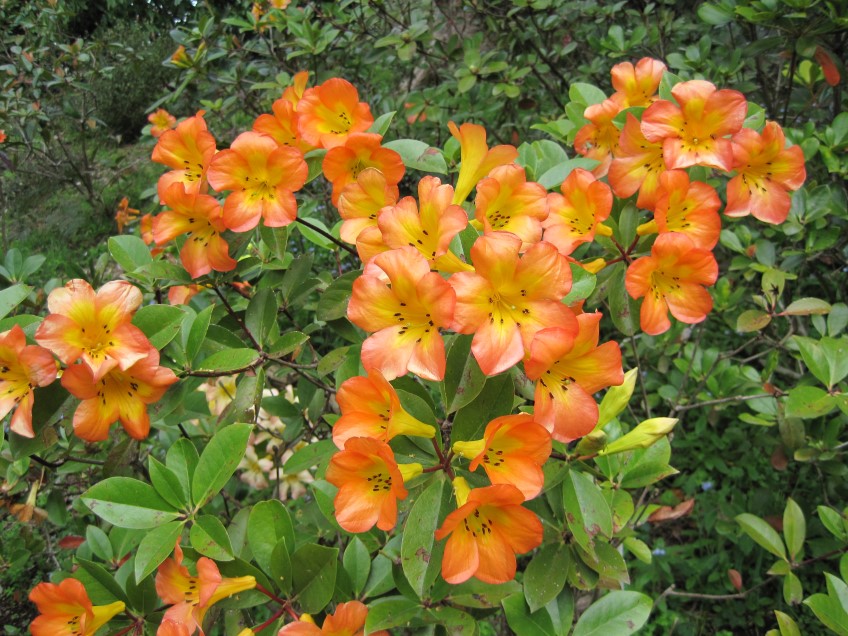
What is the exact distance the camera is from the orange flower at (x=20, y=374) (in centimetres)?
90

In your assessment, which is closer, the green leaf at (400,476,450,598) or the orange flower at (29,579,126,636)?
the green leaf at (400,476,450,598)

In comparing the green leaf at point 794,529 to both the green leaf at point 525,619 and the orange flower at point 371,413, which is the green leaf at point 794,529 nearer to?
the green leaf at point 525,619

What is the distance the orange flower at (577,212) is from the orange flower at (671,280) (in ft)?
0.36

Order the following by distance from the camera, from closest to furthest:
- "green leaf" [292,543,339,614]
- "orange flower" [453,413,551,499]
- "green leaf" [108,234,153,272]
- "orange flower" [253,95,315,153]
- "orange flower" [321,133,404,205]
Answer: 1. "orange flower" [453,413,551,499]
2. "green leaf" [292,543,339,614]
3. "orange flower" [321,133,404,205]
4. "orange flower" [253,95,315,153]
5. "green leaf" [108,234,153,272]

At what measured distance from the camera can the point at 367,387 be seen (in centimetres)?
83

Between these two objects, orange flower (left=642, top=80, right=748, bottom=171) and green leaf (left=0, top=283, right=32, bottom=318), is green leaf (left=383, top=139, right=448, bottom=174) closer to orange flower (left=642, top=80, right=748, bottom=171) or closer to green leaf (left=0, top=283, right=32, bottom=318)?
orange flower (left=642, top=80, right=748, bottom=171)

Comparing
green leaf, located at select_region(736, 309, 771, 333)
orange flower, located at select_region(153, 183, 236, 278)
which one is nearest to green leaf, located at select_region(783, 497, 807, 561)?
green leaf, located at select_region(736, 309, 771, 333)

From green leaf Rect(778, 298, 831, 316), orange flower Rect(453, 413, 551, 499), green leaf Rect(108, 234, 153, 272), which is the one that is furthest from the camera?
green leaf Rect(778, 298, 831, 316)

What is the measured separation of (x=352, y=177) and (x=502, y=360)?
559mm

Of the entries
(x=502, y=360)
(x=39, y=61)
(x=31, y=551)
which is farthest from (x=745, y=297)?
(x=39, y=61)

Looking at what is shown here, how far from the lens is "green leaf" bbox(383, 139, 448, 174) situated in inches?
49.4

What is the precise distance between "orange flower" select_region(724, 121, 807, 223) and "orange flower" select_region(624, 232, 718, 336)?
0.26 meters

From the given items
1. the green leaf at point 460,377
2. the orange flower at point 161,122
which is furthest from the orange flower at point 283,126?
the orange flower at point 161,122

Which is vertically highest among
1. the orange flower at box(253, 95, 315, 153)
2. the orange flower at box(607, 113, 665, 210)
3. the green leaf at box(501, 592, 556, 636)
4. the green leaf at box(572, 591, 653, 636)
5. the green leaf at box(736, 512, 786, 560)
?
the orange flower at box(253, 95, 315, 153)
